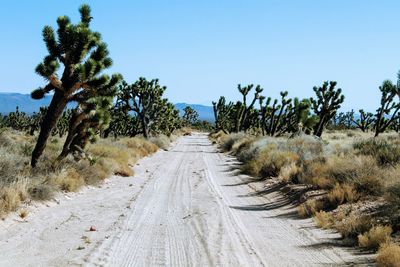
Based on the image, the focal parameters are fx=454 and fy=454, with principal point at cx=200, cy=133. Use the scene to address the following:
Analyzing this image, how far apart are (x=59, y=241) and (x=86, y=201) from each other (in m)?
4.33

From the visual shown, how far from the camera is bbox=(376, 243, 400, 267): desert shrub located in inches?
262

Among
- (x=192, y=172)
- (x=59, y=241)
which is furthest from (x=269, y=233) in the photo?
(x=192, y=172)

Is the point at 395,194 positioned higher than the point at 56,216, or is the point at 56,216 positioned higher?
the point at 395,194

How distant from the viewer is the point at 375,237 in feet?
26.2

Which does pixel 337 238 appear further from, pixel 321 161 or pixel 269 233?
pixel 321 161

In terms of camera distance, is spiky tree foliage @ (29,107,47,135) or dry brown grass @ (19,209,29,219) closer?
dry brown grass @ (19,209,29,219)

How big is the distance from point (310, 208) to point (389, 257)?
15.0 ft

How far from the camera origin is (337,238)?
8914 mm

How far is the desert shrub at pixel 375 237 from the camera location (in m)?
7.91

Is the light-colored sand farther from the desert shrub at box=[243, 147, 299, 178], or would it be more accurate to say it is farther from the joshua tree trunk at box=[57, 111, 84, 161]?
the desert shrub at box=[243, 147, 299, 178]

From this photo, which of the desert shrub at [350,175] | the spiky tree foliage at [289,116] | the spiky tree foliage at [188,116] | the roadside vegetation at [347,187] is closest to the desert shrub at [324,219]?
the roadside vegetation at [347,187]

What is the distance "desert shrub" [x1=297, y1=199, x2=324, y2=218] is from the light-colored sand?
0.24 metres

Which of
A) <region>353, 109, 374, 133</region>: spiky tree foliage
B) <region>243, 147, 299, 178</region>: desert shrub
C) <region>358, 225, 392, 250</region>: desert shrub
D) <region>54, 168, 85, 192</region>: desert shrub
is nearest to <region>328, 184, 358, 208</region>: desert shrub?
<region>358, 225, 392, 250</region>: desert shrub

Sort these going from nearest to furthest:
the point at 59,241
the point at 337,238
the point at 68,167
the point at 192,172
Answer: the point at 59,241
the point at 337,238
the point at 68,167
the point at 192,172
